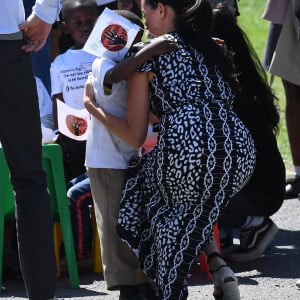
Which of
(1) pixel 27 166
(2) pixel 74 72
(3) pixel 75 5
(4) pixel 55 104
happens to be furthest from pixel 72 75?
(1) pixel 27 166

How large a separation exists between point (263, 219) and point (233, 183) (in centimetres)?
119

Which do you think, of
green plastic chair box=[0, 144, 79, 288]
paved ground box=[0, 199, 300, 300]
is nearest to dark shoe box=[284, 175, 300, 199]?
paved ground box=[0, 199, 300, 300]

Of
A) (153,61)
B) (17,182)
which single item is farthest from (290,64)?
(17,182)

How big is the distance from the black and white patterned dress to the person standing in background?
1.73 ft

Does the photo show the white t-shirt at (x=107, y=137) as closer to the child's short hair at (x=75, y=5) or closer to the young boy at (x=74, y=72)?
the young boy at (x=74, y=72)

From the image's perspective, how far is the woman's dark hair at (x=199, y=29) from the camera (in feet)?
14.4

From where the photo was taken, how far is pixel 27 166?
3861 mm

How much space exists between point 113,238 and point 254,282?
83 cm

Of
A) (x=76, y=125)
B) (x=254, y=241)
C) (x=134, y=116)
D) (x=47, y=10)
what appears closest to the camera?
(x=47, y=10)

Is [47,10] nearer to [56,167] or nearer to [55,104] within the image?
[56,167]

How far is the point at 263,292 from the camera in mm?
4777

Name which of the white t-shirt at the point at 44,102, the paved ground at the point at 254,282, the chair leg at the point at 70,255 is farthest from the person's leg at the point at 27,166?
the white t-shirt at the point at 44,102

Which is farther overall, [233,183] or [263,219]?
[263,219]

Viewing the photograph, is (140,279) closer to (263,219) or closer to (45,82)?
(263,219)
